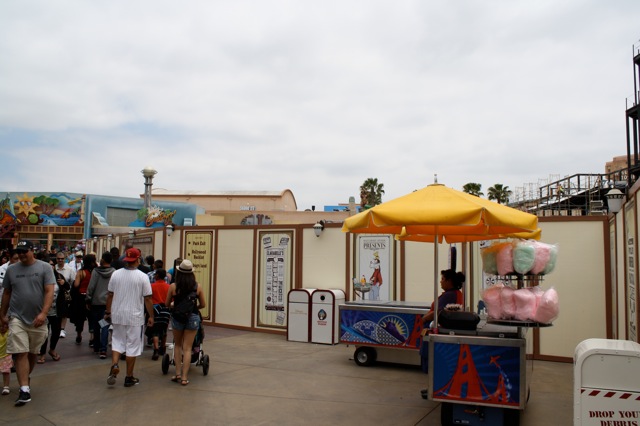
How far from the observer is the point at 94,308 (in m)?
8.87

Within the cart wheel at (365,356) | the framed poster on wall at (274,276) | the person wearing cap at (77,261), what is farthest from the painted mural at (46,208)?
the cart wheel at (365,356)

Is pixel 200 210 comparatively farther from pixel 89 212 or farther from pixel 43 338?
pixel 43 338

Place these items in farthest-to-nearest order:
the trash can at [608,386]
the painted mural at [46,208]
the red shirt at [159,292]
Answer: the painted mural at [46,208] → the red shirt at [159,292] → the trash can at [608,386]

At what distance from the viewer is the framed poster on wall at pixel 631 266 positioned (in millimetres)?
6062

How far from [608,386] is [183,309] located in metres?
4.95

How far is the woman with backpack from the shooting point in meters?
6.91

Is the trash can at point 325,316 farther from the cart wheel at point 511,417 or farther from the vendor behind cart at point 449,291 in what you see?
A: the cart wheel at point 511,417

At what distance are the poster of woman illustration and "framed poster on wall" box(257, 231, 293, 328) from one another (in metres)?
1.79

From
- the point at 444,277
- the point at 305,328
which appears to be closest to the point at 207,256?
the point at 305,328

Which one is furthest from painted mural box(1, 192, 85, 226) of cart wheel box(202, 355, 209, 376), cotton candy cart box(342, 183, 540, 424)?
cotton candy cart box(342, 183, 540, 424)

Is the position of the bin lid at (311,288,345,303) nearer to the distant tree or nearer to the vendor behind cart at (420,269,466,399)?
the vendor behind cart at (420,269,466,399)

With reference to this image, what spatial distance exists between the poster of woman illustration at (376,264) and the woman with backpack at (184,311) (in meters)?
4.23

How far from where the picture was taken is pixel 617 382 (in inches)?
158

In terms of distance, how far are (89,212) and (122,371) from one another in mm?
37126
